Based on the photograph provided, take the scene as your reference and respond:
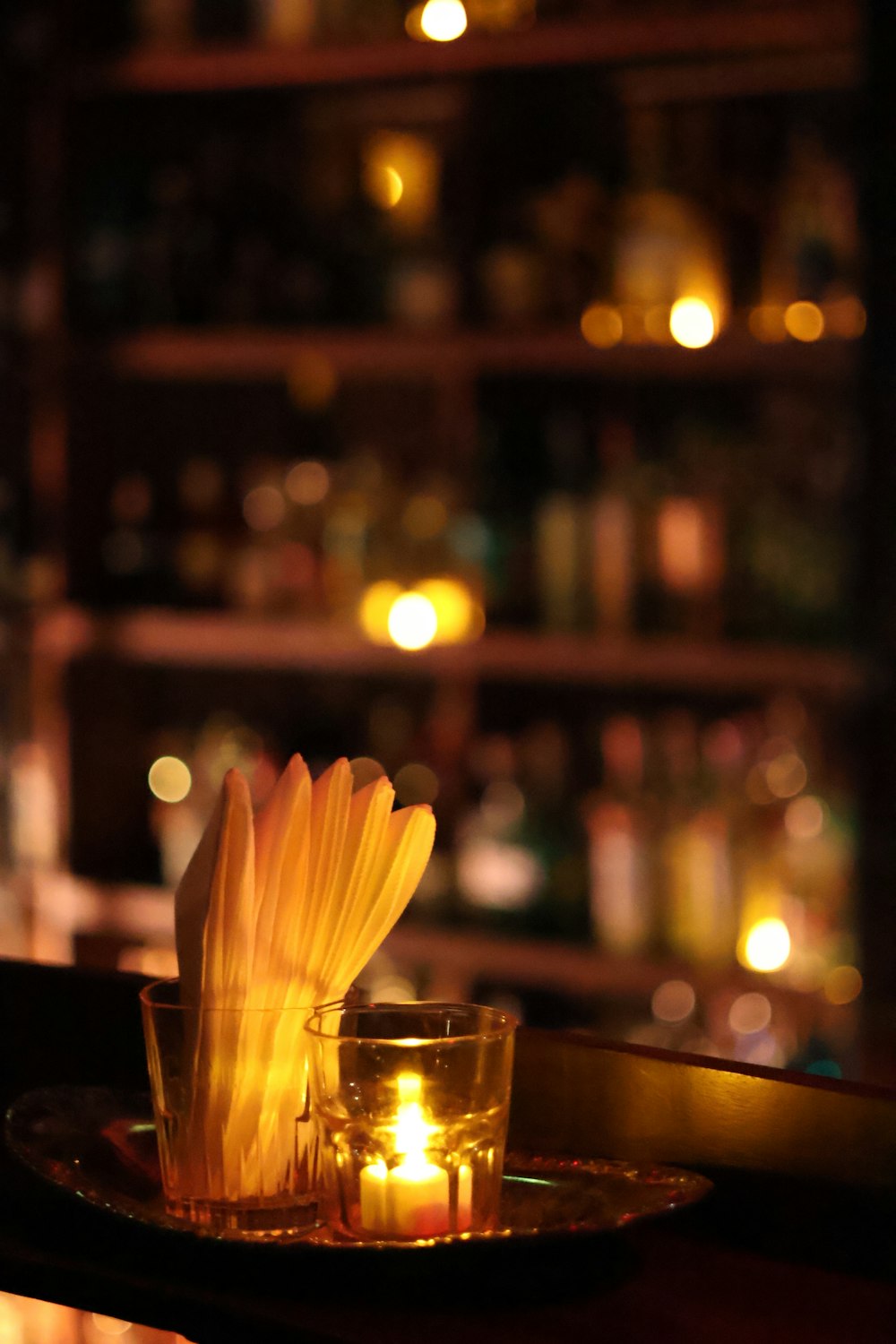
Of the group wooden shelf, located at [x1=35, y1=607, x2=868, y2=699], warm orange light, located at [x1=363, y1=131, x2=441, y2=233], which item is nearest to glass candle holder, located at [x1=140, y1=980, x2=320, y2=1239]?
wooden shelf, located at [x1=35, y1=607, x2=868, y2=699]

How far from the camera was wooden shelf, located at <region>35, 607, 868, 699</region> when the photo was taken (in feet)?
6.31

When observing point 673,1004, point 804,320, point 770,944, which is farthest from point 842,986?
point 804,320

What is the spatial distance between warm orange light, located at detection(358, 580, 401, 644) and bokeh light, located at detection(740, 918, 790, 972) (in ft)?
2.10

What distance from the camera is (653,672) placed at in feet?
6.48

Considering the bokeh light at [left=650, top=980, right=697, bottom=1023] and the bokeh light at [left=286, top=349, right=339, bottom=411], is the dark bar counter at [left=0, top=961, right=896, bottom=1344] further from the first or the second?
the bokeh light at [left=286, top=349, right=339, bottom=411]

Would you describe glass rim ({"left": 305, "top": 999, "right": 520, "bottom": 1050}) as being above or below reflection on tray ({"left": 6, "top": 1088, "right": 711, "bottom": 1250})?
above

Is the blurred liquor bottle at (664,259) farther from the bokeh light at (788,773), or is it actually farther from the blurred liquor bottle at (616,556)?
the bokeh light at (788,773)

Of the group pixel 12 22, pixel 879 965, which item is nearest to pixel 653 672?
pixel 879 965

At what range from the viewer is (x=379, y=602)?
2.17 metres

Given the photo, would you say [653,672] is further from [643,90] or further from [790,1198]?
[790,1198]

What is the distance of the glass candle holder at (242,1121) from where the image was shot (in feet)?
1.76

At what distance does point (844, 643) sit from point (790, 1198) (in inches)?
57.0

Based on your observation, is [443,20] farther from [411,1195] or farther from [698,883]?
[411,1195]

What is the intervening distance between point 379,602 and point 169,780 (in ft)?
1.63
